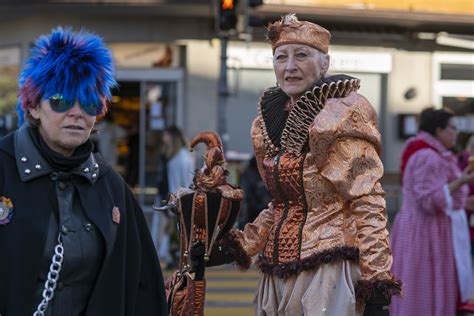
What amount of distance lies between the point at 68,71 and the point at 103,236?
59 centimetres

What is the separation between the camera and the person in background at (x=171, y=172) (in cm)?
1295

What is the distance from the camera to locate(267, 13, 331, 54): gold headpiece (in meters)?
4.74

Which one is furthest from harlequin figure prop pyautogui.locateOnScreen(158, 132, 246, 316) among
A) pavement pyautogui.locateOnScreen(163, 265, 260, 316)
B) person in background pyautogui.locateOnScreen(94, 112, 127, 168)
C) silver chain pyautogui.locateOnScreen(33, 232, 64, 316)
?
person in background pyautogui.locateOnScreen(94, 112, 127, 168)

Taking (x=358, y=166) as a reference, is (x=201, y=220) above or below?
below

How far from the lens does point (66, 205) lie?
11.9ft

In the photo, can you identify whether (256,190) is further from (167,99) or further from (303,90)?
(303,90)

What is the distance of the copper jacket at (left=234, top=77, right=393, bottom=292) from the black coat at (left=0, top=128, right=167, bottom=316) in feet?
2.95

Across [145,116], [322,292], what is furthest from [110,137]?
[322,292]

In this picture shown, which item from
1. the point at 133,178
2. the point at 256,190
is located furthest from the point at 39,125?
the point at 133,178

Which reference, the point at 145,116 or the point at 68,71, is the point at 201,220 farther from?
the point at 145,116

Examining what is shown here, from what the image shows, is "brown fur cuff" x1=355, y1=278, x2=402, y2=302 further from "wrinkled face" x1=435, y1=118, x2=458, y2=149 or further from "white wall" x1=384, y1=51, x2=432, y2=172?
"white wall" x1=384, y1=51, x2=432, y2=172

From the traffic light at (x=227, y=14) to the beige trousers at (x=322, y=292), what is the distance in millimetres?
9787

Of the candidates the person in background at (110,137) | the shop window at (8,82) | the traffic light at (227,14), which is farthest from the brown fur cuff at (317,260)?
the shop window at (8,82)

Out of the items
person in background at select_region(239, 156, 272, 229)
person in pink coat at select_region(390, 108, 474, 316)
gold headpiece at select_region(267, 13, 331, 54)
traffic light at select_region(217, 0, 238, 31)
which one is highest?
traffic light at select_region(217, 0, 238, 31)
